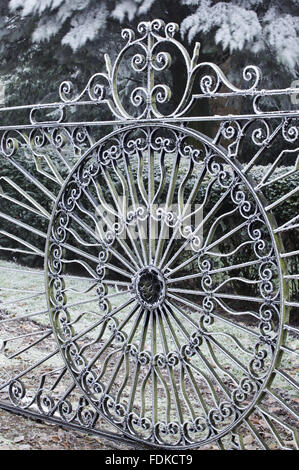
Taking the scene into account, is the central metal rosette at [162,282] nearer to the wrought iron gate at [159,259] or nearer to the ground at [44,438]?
the wrought iron gate at [159,259]

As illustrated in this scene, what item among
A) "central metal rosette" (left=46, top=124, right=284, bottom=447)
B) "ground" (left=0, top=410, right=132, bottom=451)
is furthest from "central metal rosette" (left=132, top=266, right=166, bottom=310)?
"ground" (left=0, top=410, right=132, bottom=451)

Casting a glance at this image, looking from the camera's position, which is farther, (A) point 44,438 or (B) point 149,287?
(A) point 44,438

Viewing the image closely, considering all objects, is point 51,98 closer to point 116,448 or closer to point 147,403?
point 147,403

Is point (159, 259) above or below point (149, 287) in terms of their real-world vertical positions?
above

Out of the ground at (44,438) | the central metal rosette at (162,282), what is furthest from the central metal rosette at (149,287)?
the ground at (44,438)

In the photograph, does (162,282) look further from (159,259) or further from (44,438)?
(44,438)

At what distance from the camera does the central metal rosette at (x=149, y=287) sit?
343cm

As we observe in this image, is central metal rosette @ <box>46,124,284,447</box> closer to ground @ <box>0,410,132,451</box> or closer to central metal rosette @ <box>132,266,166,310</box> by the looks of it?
central metal rosette @ <box>132,266,166,310</box>

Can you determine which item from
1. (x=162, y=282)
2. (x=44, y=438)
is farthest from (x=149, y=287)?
(x=44, y=438)

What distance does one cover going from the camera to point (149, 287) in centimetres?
348

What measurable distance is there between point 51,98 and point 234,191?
23.5ft

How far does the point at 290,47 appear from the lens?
7109mm

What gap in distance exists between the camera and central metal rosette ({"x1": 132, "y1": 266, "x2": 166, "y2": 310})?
3.43m
